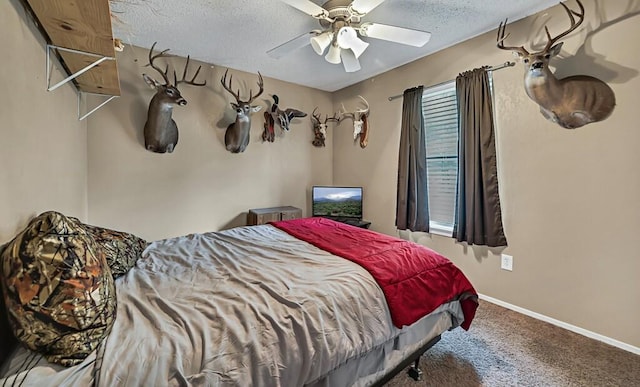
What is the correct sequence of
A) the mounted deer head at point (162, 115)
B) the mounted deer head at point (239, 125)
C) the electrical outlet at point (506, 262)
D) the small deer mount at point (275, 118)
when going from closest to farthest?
1. the electrical outlet at point (506, 262)
2. the mounted deer head at point (162, 115)
3. the mounted deer head at point (239, 125)
4. the small deer mount at point (275, 118)

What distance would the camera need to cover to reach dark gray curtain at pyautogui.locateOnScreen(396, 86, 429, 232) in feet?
10.6

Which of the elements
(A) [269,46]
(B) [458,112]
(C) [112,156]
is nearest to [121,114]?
(C) [112,156]

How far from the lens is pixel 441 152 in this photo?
3.17 meters

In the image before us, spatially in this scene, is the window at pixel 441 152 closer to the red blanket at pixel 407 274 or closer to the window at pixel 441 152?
the window at pixel 441 152

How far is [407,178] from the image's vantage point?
334 centimetres

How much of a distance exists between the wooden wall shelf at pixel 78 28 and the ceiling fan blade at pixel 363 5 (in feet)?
4.69

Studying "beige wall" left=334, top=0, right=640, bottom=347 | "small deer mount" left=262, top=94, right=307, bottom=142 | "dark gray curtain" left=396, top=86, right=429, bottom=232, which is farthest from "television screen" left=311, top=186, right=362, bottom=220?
"beige wall" left=334, top=0, right=640, bottom=347

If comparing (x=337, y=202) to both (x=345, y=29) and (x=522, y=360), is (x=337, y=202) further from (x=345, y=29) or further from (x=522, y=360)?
(x=522, y=360)

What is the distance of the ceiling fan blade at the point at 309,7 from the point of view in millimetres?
1848

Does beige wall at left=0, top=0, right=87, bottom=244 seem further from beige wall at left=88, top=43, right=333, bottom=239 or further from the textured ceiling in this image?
beige wall at left=88, top=43, right=333, bottom=239

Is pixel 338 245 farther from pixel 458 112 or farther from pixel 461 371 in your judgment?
pixel 458 112

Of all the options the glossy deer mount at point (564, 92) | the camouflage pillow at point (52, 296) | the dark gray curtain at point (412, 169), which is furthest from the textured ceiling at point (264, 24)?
the camouflage pillow at point (52, 296)

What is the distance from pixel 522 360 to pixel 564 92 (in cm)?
196

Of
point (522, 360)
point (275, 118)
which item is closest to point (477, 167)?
point (522, 360)
